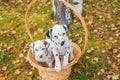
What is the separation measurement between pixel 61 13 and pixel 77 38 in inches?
29.6

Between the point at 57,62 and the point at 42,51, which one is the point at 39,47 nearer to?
the point at 42,51

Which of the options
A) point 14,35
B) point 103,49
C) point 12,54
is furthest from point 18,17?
point 103,49

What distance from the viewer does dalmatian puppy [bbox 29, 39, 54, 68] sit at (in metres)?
3.95

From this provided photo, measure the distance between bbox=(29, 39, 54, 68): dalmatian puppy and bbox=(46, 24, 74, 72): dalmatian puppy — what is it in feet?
0.45

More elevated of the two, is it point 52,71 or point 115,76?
point 52,71

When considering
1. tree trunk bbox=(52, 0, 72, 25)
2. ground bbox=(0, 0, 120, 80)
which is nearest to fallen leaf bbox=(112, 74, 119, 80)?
ground bbox=(0, 0, 120, 80)

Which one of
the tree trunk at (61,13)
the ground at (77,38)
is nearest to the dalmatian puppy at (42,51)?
the ground at (77,38)

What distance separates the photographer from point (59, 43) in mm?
3838

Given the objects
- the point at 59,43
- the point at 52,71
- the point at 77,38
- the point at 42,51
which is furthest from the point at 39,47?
the point at 77,38

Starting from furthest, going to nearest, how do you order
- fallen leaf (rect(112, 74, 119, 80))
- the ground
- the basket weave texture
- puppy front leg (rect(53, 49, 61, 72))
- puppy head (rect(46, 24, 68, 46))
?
the ground → fallen leaf (rect(112, 74, 119, 80)) → the basket weave texture → puppy front leg (rect(53, 49, 61, 72)) → puppy head (rect(46, 24, 68, 46))

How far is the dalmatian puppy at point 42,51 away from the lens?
155 inches

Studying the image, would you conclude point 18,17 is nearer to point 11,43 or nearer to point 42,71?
point 11,43

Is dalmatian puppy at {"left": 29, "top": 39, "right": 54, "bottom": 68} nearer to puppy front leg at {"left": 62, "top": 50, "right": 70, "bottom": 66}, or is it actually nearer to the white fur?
the white fur

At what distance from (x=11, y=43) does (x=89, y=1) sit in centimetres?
295
